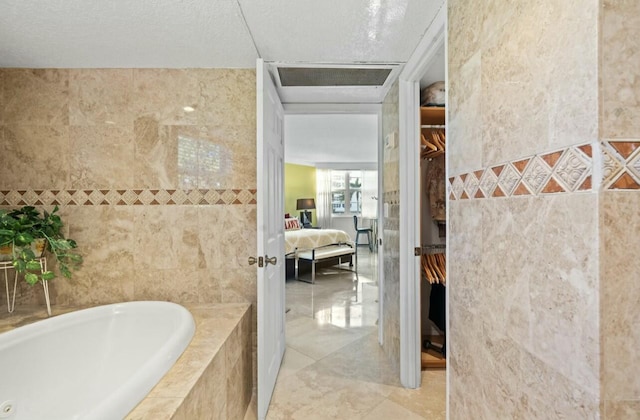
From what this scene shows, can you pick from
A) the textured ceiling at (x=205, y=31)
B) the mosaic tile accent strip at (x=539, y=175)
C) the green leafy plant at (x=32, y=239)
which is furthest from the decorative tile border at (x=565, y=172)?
the green leafy plant at (x=32, y=239)

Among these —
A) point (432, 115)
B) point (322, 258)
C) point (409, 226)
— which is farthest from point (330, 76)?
point (322, 258)

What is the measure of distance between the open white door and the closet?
3.47ft

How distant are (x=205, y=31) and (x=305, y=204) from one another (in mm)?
5986

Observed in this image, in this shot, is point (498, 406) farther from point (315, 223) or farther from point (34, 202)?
point (315, 223)

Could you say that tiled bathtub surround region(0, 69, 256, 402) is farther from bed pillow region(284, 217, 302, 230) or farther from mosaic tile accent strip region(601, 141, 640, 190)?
bed pillow region(284, 217, 302, 230)

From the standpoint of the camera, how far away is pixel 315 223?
7.90 m

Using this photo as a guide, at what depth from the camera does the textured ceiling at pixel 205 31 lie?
1283 millimetres

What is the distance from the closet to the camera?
2.15 metres

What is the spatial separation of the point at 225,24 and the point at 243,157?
0.75 m

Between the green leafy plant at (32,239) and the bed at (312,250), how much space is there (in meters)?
2.77

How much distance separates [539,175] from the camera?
70 centimetres

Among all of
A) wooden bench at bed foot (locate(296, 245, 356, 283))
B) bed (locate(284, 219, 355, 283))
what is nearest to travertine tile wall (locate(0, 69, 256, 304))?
bed (locate(284, 219, 355, 283))

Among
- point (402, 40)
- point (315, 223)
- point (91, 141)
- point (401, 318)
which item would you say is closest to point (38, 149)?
point (91, 141)

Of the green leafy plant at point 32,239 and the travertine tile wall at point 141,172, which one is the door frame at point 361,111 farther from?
the green leafy plant at point 32,239
